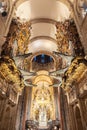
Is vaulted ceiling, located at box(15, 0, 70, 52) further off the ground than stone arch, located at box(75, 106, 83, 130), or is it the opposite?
vaulted ceiling, located at box(15, 0, 70, 52)

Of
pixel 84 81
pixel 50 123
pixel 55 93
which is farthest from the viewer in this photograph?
pixel 55 93

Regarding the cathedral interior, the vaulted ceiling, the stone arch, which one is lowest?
the stone arch

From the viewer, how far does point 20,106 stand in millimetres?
14117

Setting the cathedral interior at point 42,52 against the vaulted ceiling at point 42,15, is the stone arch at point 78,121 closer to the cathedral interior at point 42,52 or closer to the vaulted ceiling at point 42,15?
the cathedral interior at point 42,52

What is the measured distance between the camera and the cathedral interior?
21.9ft

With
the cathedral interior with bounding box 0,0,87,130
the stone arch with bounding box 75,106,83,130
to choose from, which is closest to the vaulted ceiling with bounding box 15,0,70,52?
the cathedral interior with bounding box 0,0,87,130

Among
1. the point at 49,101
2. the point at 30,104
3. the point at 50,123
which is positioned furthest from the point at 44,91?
the point at 50,123

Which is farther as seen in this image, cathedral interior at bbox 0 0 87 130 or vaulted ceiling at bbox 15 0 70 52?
vaulted ceiling at bbox 15 0 70 52

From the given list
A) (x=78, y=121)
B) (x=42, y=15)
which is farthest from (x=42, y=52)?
(x=78, y=121)

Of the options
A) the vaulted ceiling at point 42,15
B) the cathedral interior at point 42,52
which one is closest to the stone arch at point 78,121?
the cathedral interior at point 42,52

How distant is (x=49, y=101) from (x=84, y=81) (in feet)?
39.2

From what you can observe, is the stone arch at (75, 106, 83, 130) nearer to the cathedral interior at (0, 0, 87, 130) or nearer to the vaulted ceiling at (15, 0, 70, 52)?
the cathedral interior at (0, 0, 87, 130)

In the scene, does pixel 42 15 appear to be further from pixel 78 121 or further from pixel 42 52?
pixel 78 121

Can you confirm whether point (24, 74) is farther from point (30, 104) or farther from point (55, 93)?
point (55, 93)
